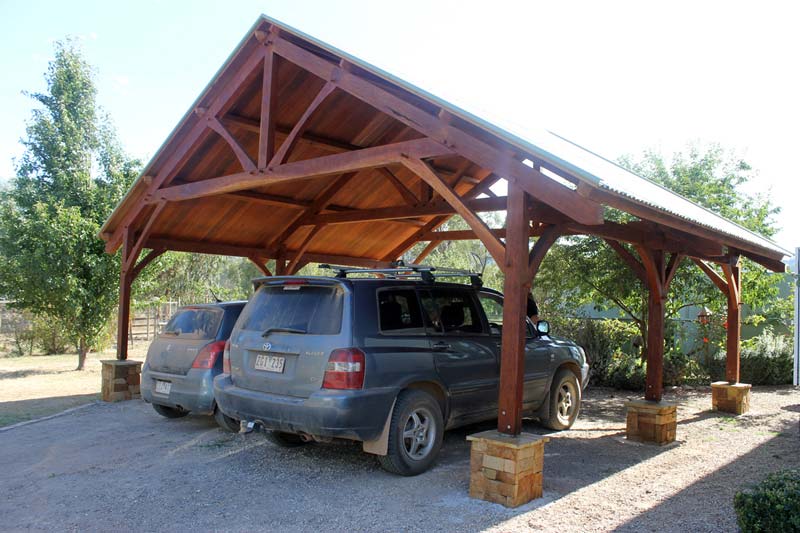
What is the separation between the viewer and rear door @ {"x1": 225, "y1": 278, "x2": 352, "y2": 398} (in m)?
5.64

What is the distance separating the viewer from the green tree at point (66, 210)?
47.9 ft

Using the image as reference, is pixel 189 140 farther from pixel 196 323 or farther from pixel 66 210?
pixel 66 210

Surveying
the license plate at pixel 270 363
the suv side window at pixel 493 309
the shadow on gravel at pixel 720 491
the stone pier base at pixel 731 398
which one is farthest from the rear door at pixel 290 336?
the stone pier base at pixel 731 398

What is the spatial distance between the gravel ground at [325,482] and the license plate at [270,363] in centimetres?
101

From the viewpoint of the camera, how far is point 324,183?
11922 mm

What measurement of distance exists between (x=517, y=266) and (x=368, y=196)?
7615mm

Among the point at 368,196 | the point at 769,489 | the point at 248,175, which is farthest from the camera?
the point at 368,196

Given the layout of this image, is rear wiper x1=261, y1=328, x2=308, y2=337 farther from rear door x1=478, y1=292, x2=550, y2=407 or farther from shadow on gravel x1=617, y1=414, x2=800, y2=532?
shadow on gravel x1=617, y1=414, x2=800, y2=532

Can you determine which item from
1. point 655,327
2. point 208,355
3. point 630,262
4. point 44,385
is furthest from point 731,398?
point 44,385

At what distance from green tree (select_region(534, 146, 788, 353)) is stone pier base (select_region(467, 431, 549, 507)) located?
8296 mm

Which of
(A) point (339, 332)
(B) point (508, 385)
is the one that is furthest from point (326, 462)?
(B) point (508, 385)

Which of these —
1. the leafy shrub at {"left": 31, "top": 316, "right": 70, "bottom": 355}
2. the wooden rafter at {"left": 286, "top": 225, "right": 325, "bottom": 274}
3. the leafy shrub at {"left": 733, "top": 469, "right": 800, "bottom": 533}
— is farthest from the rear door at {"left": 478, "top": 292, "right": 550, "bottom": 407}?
the leafy shrub at {"left": 31, "top": 316, "right": 70, "bottom": 355}

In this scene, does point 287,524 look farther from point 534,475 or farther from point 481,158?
point 481,158

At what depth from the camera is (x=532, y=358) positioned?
7652 millimetres
